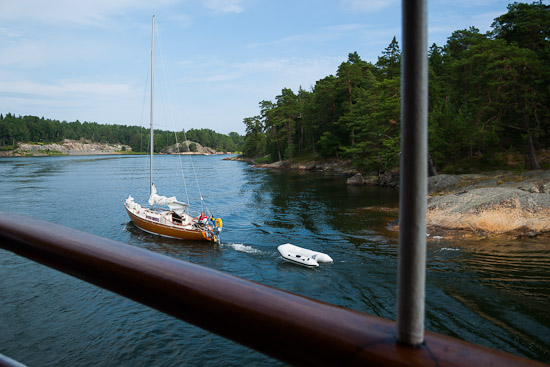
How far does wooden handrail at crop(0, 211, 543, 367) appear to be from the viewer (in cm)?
49

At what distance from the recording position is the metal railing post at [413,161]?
0.45 m

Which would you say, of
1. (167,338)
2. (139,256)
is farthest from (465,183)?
(139,256)

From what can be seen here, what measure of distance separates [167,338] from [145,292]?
8755 mm

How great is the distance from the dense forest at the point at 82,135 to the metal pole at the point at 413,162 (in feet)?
312

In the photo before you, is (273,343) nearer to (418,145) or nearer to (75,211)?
(418,145)

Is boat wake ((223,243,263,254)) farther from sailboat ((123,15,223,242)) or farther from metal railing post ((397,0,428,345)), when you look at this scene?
metal railing post ((397,0,428,345))

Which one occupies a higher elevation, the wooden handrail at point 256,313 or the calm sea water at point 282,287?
the wooden handrail at point 256,313

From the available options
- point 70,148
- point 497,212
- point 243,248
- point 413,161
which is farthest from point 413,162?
point 70,148

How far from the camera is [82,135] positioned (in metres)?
140

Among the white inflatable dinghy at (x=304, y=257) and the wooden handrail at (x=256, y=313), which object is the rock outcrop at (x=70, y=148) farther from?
the wooden handrail at (x=256, y=313)

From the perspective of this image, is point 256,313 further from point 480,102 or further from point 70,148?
point 70,148

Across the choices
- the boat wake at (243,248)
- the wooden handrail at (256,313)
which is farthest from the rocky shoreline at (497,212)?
the wooden handrail at (256,313)

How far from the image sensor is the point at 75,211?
78.8 ft

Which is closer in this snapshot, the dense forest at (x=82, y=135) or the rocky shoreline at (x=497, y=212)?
the rocky shoreline at (x=497, y=212)
